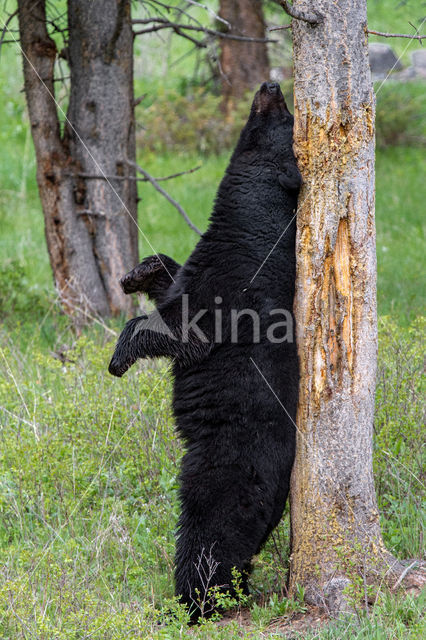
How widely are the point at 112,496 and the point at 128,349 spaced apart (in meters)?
1.26

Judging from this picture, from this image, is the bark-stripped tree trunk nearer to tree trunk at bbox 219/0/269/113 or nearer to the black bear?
the black bear

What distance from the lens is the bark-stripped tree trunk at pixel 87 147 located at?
6.47 metres

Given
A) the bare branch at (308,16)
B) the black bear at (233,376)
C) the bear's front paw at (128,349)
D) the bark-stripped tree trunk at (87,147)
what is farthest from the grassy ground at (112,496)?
the bare branch at (308,16)

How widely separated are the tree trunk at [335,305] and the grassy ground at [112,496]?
0.26m

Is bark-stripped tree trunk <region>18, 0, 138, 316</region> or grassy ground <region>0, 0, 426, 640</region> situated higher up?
bark-stripped tree trunk <region>18, 0, 138, 316</region>

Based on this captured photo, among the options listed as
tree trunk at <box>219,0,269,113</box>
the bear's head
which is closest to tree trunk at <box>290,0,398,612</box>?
the bear's head

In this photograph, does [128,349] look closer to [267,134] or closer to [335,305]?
[335,305]

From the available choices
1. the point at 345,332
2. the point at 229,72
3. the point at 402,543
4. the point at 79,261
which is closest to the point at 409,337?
the point at 402,543

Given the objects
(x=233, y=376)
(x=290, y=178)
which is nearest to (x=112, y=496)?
(x=233, y=376)

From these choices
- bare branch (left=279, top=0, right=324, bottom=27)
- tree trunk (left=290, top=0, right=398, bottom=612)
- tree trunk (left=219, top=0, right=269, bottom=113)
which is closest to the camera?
bare branch (left=279, top=0, right=324, bottom=27)

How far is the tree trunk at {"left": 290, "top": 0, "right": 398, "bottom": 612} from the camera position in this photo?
10.5 ft

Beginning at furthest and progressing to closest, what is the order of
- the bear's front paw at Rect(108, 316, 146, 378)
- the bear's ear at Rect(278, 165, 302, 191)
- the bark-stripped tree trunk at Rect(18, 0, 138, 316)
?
the bark-stripped tree trunk at Rect(18, 0, 138, 316) → the bear's front paw at Rect(108, 316, 146, 378) → the bear's ear at Rect(278, 165, 302, 191)

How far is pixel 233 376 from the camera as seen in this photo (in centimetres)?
347

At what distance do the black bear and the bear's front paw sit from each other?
0.03 metres
